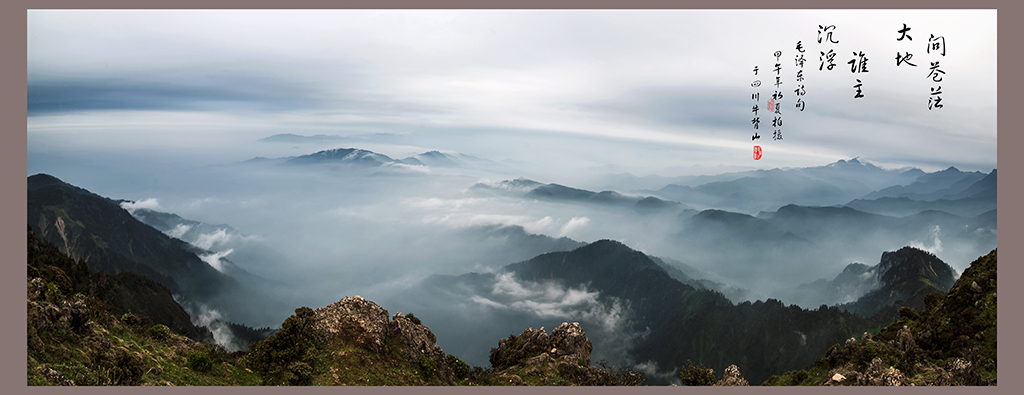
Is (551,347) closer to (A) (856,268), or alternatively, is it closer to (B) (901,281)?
(B) (901,281)

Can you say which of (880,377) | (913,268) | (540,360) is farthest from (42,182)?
(913,268)

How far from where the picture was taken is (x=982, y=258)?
85.3ft

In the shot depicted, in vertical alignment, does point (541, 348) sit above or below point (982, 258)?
below

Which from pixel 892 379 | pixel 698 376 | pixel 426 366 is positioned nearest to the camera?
pixel 892 379

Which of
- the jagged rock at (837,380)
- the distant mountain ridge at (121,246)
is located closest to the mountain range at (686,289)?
the distant mountain ridge at (121,246)

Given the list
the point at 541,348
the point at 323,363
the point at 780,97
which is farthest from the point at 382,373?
the point at 780,97

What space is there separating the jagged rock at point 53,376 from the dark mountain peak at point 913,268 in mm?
149820

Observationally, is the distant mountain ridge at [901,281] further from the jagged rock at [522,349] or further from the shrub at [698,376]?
the jagged rock at [522,349]

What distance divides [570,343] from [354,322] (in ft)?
36.6

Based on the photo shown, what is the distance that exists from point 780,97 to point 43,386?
35336mm

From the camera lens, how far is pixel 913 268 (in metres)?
119

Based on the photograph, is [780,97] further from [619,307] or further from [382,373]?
[619,307]

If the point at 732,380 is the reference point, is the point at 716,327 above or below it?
below

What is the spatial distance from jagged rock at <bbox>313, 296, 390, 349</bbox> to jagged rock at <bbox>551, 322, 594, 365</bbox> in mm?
9137
